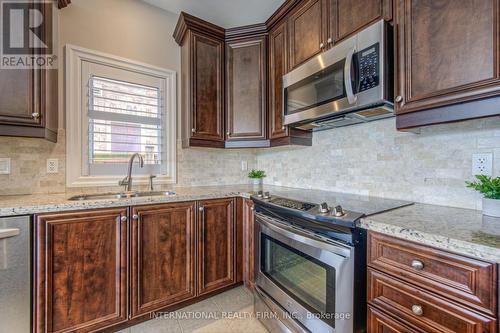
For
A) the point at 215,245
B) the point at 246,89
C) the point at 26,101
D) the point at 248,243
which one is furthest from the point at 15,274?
the point at 246,89

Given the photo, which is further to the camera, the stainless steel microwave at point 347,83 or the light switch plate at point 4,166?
the light switch plate at point 4,166

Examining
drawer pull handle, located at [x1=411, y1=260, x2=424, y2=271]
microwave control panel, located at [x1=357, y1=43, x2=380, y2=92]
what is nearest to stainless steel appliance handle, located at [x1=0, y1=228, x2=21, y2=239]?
drawer pull handle, located at [x1=411, y1=260, x2=424, y2=271]

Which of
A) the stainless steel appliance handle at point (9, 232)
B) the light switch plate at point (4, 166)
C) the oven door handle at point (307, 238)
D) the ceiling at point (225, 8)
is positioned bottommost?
the oven door handle at point (307, 238)

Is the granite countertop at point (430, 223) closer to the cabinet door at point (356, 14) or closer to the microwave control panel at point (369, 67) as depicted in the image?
the microwave control panel at point (369, 67)

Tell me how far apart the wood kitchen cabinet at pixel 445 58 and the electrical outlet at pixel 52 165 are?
95.1 inches

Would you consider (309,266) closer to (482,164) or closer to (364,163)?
(364,163)

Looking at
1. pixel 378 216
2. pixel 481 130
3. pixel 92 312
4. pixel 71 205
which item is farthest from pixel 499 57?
pixel 92 312

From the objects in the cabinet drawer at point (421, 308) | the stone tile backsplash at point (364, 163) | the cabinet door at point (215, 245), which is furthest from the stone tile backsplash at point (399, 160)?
the cabinet door at point (215, 245)

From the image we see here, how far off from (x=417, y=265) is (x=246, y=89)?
75.0 inches

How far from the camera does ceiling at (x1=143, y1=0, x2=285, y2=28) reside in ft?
7.15

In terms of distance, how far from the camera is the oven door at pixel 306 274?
1060 millimetres

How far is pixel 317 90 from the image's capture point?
5.21 ft

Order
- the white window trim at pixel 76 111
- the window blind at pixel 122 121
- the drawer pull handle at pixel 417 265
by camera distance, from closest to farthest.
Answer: the drawer pull handle at pixel 417 265
the white window trim at pixel 76 111
the window blind at pixel 122 121

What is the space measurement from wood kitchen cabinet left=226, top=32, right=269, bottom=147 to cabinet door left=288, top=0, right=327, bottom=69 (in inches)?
15.5
